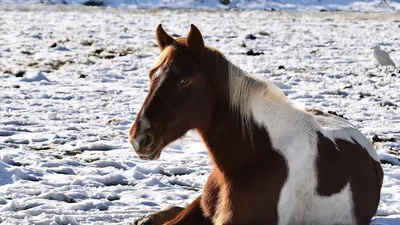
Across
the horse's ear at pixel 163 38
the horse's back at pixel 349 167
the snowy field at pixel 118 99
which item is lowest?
the snowy field at pixel 118 99

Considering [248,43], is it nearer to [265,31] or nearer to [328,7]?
[265,31]

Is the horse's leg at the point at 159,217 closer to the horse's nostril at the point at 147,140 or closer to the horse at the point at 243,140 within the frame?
the horse at the point at 243,140

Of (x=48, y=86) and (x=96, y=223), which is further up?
(x=96, y=223)

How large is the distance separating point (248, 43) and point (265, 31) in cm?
267

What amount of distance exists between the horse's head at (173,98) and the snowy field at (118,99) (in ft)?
3.98

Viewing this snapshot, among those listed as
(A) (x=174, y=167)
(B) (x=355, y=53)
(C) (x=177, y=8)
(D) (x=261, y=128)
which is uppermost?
(D) (x=261, y=128)

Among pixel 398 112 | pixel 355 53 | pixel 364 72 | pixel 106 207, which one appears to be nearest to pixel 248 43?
pixel 355 53

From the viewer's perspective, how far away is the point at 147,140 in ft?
11.4

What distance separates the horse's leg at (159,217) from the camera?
439 centimetres

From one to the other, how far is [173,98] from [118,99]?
579 centimetres

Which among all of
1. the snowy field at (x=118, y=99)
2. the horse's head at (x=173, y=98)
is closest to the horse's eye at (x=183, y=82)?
the horse's head at (x=173, y=98)

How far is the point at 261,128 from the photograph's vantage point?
148 inches

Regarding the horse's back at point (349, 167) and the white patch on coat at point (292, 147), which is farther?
the horse's back at point (349, 167)

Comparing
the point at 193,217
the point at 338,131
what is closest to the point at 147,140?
the point at 193,217
